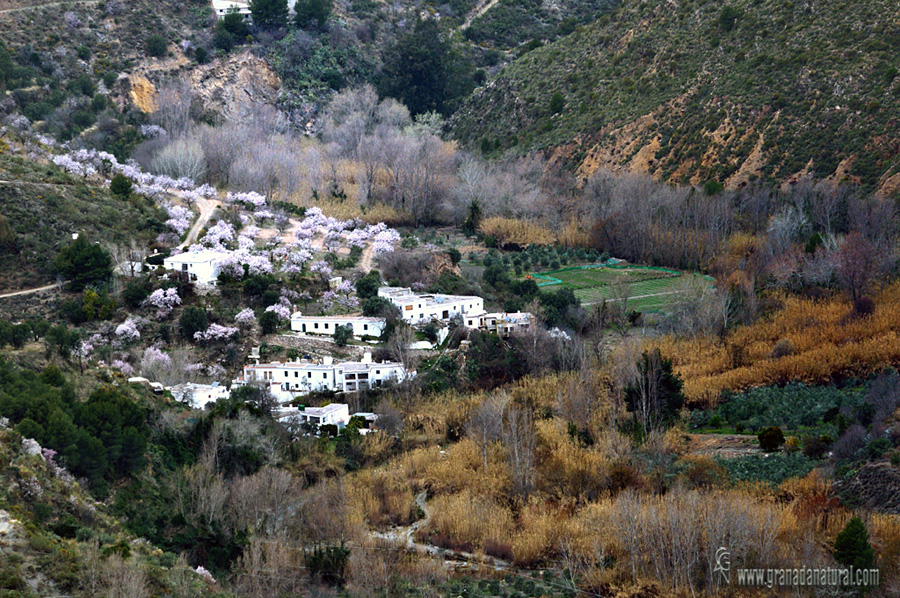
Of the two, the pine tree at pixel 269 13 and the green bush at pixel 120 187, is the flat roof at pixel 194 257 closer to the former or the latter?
the green bush at pixel 120 187

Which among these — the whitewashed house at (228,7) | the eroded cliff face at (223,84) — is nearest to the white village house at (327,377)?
the eroded cliff face at (223,84)

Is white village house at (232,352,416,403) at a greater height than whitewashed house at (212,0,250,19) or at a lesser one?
lesser

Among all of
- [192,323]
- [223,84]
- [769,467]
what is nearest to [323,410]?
[192,323]

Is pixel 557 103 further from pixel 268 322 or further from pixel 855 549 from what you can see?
pixel 855 549

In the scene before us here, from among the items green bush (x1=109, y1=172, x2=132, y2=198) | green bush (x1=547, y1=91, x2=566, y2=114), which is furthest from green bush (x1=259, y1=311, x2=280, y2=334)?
green bush (x1=547, y1=91, x2=566, y2=114)

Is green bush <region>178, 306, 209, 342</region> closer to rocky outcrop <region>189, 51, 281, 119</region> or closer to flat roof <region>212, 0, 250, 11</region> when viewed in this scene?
rocky outcrop <region>189, 51, 281, 119</region>

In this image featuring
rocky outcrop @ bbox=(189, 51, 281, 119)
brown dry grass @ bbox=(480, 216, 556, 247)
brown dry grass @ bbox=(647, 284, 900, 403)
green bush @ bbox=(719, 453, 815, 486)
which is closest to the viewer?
green bush @ bbox=(719, 453, 815, 486)
